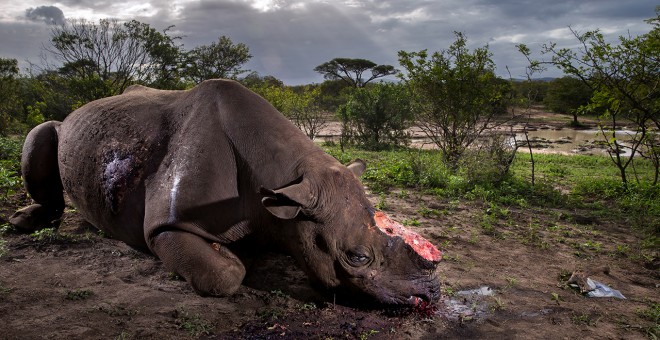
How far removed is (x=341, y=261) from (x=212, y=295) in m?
1.10

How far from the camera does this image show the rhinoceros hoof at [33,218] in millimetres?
5848

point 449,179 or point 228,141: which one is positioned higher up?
point 228,141

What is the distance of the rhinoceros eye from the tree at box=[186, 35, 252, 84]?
19.3 meters

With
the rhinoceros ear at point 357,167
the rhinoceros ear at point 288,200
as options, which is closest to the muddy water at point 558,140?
the rhinoceros ear at point 357,167

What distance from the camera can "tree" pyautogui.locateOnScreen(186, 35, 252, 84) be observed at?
2228 centimetres

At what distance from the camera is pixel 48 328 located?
3.53 metres

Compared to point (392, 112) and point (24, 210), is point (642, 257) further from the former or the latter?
point (392, 112)

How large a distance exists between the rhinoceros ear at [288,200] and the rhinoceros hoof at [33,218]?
13.0 ft

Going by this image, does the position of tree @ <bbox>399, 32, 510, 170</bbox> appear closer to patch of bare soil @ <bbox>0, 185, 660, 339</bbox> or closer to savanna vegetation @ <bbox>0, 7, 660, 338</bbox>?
savanna vegetation @ <bbox>0, 7, 660, 338</bbox>

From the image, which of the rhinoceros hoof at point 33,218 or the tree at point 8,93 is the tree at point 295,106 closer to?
the tree at point 8,93

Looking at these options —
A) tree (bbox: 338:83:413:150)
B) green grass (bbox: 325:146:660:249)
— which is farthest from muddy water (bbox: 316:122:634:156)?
green grass (bbox: 325:146:660:249)

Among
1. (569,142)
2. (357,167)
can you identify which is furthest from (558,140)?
(357,167)

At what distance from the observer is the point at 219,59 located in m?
23.5

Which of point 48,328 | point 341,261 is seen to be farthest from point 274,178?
point 48,328
